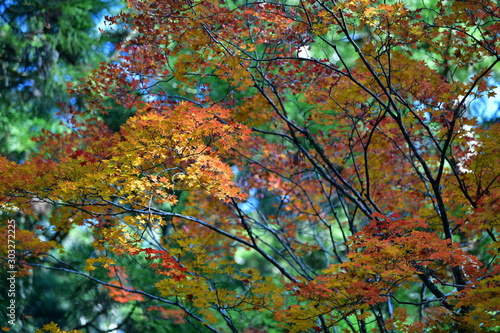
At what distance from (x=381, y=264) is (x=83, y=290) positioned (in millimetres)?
5447

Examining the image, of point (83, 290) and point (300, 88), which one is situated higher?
point (300, 88)

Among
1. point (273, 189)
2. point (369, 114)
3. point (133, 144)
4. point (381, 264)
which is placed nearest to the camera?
point (381, 264)

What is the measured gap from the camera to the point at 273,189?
277 inches

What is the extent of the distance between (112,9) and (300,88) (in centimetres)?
526

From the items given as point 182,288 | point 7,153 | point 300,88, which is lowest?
point 182,288

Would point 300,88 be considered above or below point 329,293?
above

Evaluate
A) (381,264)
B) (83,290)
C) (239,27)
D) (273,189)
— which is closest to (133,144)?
(239,27)

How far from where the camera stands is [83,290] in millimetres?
7043

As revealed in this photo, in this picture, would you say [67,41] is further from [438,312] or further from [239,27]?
[438,312]

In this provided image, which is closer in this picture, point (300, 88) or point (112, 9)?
point (300, 88)

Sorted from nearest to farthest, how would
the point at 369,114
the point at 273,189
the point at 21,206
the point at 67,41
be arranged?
the point at 21,206 < the point at 369,114 < the point at 273,189 < the point at 67,41

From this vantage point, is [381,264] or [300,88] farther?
[300,88]

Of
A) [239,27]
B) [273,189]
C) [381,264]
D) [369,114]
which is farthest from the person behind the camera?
[273,189]

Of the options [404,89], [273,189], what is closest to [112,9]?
[273,189]
